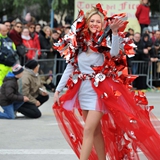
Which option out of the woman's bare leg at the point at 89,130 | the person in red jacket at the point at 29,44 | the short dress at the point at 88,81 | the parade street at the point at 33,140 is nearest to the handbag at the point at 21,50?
the person in red jacket at the point at 29,44

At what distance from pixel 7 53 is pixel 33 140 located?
16.5ft

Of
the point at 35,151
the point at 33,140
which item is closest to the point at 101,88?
the point at 35,151

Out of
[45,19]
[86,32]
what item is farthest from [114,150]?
[45,19]

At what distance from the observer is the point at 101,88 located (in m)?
5.51

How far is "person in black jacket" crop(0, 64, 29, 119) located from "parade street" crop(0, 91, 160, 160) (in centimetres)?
22

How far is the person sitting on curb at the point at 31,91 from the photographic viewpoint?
33.3 ft

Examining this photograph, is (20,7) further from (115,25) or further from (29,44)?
(115,25)

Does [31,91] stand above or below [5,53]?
below

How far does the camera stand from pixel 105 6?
17.5 metres

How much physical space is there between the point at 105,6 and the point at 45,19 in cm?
988

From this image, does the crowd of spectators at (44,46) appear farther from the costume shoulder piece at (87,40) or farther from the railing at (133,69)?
the costume shoulder piece at (87,40)

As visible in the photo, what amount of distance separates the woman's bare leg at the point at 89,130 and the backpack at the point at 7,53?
736 centimetres

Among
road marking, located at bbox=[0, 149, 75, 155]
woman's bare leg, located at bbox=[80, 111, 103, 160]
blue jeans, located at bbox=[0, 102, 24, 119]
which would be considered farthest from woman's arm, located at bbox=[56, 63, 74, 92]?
blue jeans, located at bbox=[0, 102, 24, 119]

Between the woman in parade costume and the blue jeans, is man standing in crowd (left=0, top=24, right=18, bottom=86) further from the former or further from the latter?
the woman in parade costume
